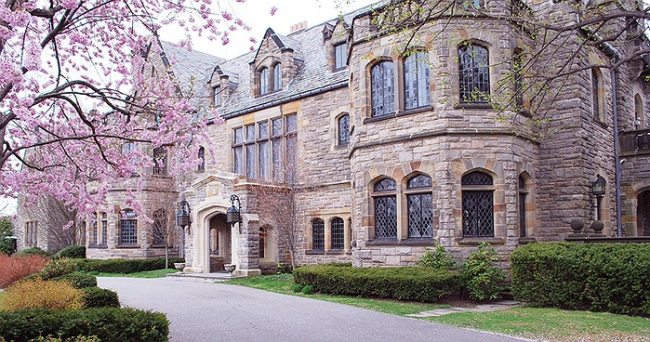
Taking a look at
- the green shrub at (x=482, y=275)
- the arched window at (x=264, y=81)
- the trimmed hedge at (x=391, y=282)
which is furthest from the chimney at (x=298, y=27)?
the green shrub at (x=482, y=275)

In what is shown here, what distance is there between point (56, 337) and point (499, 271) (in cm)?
1013

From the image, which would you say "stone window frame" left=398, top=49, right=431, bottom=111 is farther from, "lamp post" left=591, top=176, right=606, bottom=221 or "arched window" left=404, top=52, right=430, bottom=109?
"lamp post" left=591, top=176, right=606, bottom=221

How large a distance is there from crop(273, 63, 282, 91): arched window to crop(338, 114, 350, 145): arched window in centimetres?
442

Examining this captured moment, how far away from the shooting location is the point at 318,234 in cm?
2262

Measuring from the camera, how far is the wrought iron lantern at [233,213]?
21312mm

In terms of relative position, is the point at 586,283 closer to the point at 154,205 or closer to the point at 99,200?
the point at 99,200

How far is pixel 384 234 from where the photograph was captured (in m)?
16.5

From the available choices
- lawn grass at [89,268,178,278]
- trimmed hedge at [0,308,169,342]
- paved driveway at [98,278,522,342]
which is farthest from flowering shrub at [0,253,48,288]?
trimmed hedge at [0,308,169,342]

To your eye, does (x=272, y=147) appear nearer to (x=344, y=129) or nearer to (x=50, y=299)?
(x=344, y=129)

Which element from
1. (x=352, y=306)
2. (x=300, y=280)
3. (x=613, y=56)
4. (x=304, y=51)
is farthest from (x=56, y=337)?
(x=304, y=51)

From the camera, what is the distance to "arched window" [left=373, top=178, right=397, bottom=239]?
1636cm

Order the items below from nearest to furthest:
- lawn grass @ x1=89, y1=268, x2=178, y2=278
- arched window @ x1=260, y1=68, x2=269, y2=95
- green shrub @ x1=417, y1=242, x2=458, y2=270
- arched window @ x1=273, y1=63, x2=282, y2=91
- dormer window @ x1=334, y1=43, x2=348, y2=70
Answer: green shrub @ x1=417, y1=242, x2=458, y2=270
dormer window @ x1=334, y1=43, x2=348, y2=70
lawn grass @ x1=89, y1=268, x2=178, y2=278
arched window @ x1=273, y1=63, x2=282, y2=91
arched window @ x1=260, y1=68, x2=269, y2=95

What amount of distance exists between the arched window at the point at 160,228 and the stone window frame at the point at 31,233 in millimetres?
13661

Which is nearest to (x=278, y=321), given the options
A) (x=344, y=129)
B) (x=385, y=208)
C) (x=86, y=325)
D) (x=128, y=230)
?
(x=86, y=325)
